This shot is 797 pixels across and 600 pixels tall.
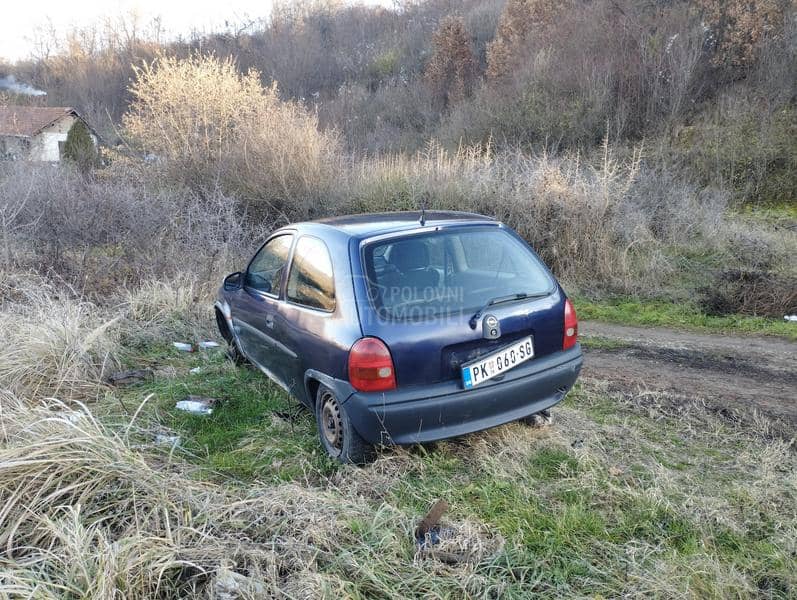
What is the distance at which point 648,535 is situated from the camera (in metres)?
2.82

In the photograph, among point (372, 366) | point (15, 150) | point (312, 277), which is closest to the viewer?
point (372, 366)

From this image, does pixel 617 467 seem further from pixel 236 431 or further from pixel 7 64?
pixel 7 64

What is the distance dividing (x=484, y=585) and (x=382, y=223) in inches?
91.6

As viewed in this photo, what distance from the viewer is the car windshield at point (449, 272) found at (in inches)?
130

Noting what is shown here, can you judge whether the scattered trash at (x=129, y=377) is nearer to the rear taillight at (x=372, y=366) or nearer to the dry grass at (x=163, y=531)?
the dry grass at (x=163, y=531)

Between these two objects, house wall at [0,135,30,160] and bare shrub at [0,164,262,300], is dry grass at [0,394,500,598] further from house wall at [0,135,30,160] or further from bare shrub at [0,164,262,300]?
house wall at [0,135,30,160]

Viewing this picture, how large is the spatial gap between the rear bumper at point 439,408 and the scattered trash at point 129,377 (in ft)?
9.67

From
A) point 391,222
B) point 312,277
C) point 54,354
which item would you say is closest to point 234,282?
point 312,277

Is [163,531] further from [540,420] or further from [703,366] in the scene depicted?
[703,366]

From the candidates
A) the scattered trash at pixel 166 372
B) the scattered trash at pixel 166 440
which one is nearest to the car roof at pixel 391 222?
the scattered trash at pixel 166 440

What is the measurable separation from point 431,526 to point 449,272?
1531 millimetres

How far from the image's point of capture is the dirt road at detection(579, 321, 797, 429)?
4.61 metres

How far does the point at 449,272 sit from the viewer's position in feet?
11.6

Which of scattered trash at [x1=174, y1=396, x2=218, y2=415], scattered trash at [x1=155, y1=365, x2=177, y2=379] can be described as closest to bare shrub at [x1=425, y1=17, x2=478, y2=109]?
scattered trash at [x1=155, y1=365, x2=177, y2=379]
